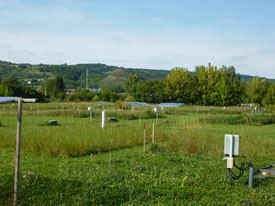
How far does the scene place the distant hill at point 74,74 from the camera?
134 meters

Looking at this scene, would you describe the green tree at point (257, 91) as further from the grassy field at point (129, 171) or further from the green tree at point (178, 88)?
the grassy field at point (129, 171)

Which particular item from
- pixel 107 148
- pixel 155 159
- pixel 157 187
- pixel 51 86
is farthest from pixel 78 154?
pixel 51 86

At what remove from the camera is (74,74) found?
516 feet

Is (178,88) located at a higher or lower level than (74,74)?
lower

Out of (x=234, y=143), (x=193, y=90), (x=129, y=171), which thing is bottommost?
(x=129, y=171)

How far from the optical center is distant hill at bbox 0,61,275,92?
133700 millimetres

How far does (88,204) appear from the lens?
210 inches

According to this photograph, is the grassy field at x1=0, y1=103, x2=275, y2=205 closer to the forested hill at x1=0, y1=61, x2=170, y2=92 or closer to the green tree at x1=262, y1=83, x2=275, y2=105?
the green tree at x1=262, y1=83, x2=275, y2=105

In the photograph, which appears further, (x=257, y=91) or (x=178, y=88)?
(x=178, y=88)

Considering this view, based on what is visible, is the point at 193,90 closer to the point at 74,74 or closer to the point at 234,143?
the point at 234,143

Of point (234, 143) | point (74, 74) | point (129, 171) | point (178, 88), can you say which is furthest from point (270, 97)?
point (74, 74)

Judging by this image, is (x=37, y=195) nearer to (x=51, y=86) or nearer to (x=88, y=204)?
(x=88, y=204)

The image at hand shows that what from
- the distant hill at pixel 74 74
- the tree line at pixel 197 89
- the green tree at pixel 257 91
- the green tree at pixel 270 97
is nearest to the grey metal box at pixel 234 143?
the green tree at pixel 270 97

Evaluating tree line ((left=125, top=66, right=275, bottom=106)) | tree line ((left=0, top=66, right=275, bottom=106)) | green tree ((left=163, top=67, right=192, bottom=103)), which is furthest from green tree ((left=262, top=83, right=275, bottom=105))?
green tree ((left=163, top=67, right=192, bottom=103))
